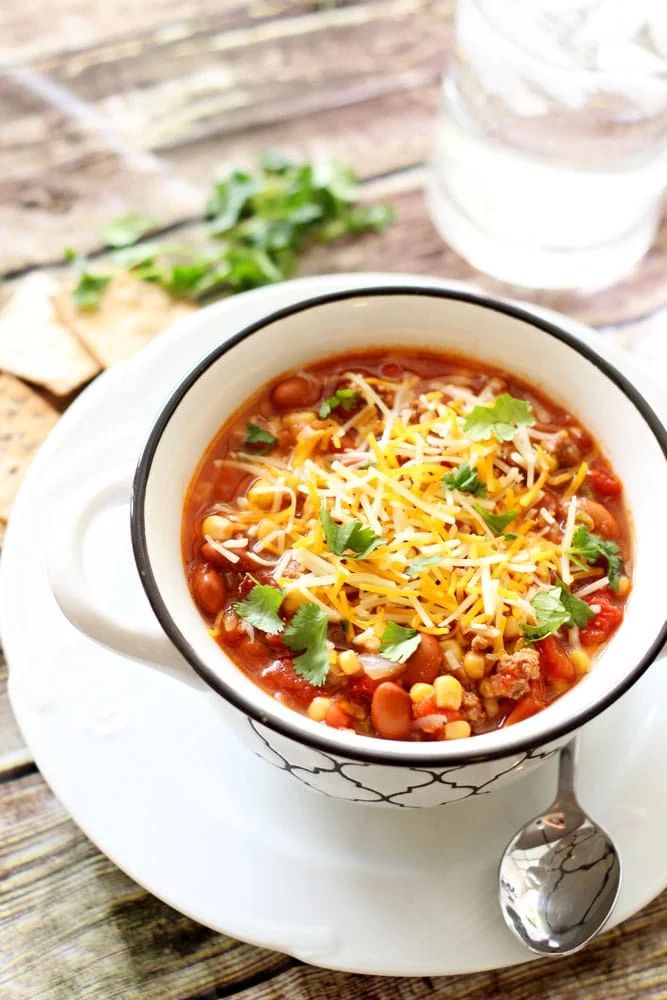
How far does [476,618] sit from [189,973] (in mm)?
1114

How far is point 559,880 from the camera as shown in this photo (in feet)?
7.96

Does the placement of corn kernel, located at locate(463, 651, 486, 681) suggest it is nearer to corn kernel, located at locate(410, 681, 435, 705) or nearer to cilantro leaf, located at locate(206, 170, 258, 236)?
corn kernel, located at locate(410, 681, 435, 705)

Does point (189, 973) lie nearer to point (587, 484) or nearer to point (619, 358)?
point (587, 484)

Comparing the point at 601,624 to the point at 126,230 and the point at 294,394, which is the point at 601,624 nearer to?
the point at 294,394

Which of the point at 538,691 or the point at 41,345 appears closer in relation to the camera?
the point at 538,691

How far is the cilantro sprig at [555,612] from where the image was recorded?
239 cm

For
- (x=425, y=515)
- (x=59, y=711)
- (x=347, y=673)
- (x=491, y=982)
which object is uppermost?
(x=425, y=515)

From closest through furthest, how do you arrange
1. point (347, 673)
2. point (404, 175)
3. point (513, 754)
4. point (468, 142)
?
1. point (513, 754)
2. point (347, 673)
3. point (468, 142)
4. point (404, 175)

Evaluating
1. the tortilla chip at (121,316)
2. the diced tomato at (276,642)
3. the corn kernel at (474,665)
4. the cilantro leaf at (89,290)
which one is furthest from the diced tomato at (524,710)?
the cilantro leaf at (89,290)

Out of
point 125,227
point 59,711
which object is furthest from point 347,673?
point 125,227

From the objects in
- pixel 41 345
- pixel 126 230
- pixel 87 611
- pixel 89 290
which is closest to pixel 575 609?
pixel 87 611

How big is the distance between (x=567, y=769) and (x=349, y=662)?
25.5 inches

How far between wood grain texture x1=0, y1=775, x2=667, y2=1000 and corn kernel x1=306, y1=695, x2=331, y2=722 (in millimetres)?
696

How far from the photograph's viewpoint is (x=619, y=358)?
3037mm
